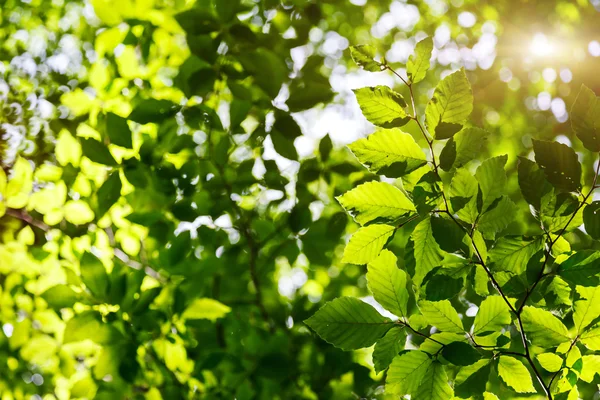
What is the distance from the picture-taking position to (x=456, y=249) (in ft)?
2.43

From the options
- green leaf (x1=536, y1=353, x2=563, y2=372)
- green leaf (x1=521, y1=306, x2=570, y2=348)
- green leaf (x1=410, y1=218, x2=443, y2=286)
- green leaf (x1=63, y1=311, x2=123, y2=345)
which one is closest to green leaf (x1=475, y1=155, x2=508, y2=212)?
green leaf (x1=410, y1=218, x2=443, y2=286)

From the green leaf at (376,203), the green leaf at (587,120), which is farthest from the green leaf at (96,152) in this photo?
the green leaf at (587,120)

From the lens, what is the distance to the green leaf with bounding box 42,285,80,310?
1.30 meters

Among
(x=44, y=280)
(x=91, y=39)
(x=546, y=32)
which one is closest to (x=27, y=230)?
(x=44, y=280)

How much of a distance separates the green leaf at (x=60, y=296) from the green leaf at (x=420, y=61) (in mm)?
1158

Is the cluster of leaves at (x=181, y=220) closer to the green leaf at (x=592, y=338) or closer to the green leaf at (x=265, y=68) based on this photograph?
the green leaf at (x=265, y=68)

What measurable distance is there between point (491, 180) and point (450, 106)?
15cm

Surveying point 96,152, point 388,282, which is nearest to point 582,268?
point 388,282

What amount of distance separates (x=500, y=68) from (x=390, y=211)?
3596 millimetres

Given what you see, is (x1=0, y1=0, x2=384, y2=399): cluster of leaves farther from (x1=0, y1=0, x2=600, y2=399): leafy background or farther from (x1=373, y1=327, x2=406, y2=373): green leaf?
(x1=373, y1=327, x2=406, y2=373): green leaf

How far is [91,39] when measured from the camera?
289 cm

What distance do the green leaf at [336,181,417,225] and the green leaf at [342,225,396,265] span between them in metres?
0.02

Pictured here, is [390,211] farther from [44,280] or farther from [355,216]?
[44,280]

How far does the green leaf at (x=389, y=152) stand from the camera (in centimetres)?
74
